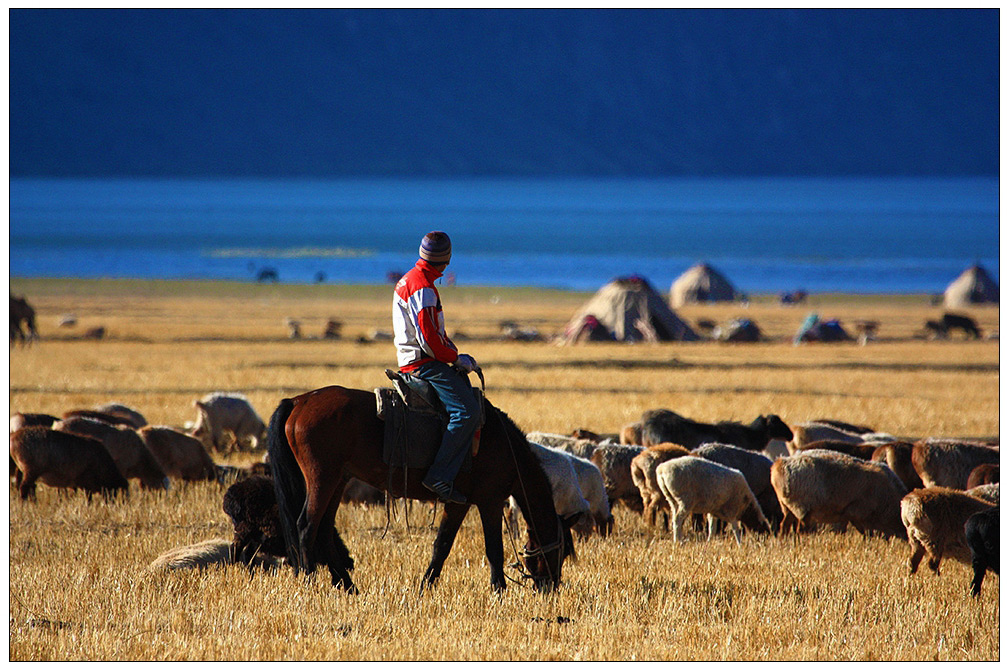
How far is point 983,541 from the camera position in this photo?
7703 mm

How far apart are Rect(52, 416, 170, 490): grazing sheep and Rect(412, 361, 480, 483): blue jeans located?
527cm

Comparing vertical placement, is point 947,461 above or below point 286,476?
below

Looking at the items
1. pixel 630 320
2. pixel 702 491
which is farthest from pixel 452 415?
pixel 630 320

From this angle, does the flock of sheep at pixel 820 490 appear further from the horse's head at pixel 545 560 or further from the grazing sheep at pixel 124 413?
the grazing sheep at pixel 124 413

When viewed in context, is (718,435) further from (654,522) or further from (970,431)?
(970,431)

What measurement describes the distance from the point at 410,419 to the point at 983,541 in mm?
4133

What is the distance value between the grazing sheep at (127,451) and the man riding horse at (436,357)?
529cm

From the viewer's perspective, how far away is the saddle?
7.04 m

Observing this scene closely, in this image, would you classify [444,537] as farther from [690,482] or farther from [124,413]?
[124,413]

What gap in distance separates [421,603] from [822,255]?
11559cm

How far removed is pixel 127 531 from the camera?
9.37m

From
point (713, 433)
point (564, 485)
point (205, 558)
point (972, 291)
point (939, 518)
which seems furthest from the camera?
point (972, 291)

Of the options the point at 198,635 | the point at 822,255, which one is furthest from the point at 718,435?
the point at 822,255

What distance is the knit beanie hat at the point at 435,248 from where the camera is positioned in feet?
22.5
